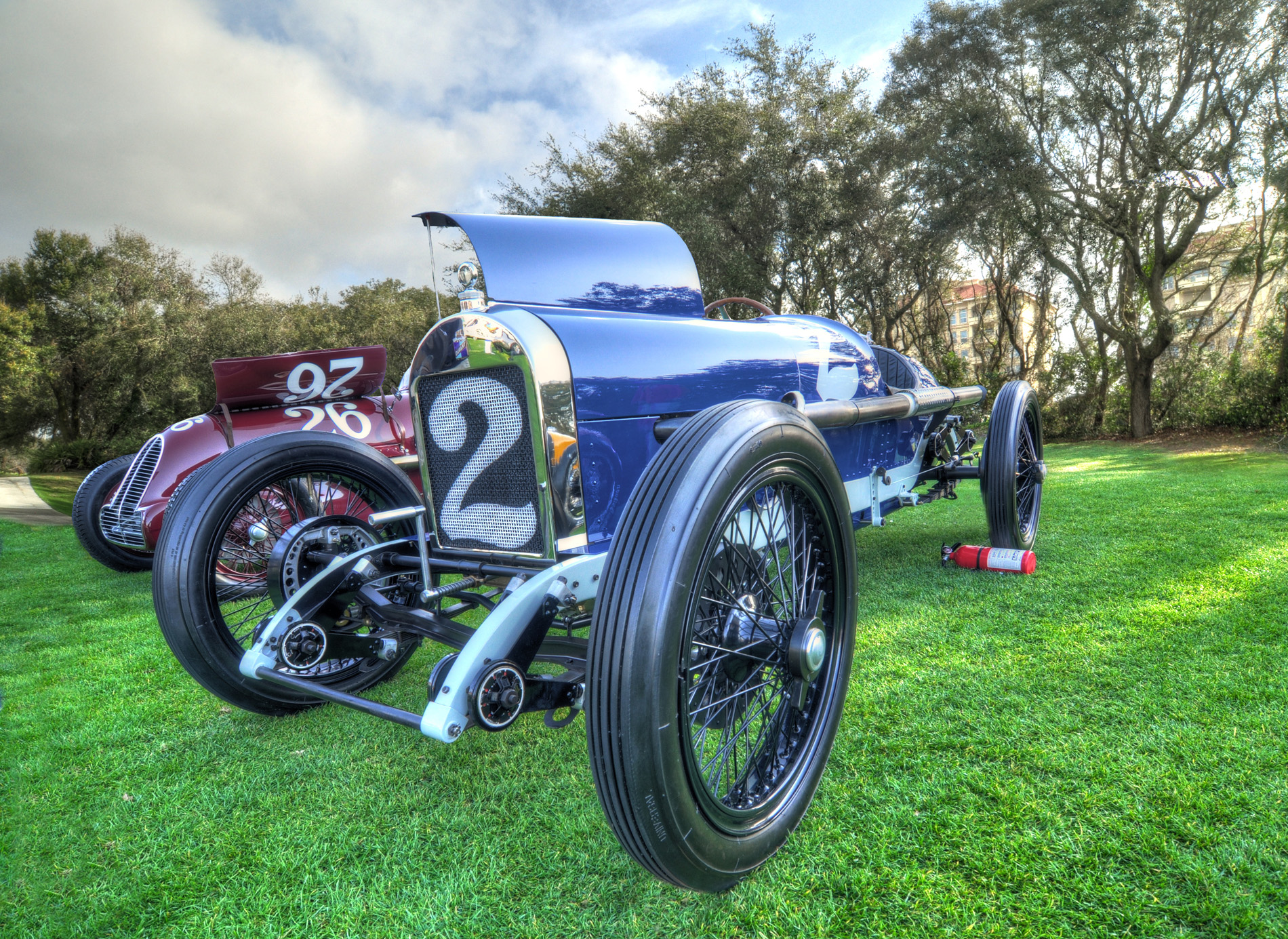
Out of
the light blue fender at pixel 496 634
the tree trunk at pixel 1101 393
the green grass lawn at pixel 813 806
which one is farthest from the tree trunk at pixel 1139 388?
the light blue fender at pixel 496 634

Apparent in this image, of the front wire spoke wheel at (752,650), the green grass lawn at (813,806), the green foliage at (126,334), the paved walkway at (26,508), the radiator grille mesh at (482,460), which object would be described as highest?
the green foliage at (126,334)

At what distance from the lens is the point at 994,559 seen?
12.1ft

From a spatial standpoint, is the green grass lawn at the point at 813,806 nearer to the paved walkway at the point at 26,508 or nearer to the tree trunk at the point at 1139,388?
the paved walkway at the point at 26,508

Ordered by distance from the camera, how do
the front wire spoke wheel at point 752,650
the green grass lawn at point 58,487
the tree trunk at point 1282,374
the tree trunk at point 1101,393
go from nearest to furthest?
the front wire spoke wheel at point 752,650 → the tree trunk at point 1282,374 → the green grass lawn at point 58,487 → the tree trunk at point 1101,393

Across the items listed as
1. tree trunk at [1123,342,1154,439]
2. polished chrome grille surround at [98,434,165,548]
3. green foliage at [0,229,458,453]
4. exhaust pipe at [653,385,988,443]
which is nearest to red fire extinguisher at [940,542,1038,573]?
exhaust pipe at [653,385,988,443]

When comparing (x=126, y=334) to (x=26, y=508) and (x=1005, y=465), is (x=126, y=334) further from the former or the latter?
(x=1005, y=465)

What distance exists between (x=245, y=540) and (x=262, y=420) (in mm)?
2350

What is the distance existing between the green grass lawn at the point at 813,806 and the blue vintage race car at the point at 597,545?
22 centimetres

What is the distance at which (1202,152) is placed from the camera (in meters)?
11.8

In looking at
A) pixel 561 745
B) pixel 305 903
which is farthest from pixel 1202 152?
pixel 305 903

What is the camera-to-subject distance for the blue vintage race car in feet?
4.21

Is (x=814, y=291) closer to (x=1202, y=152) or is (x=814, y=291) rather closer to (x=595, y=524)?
(x=1202, y=152)

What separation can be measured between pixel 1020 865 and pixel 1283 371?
1405 cm

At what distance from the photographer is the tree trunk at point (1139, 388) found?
1326 cm
